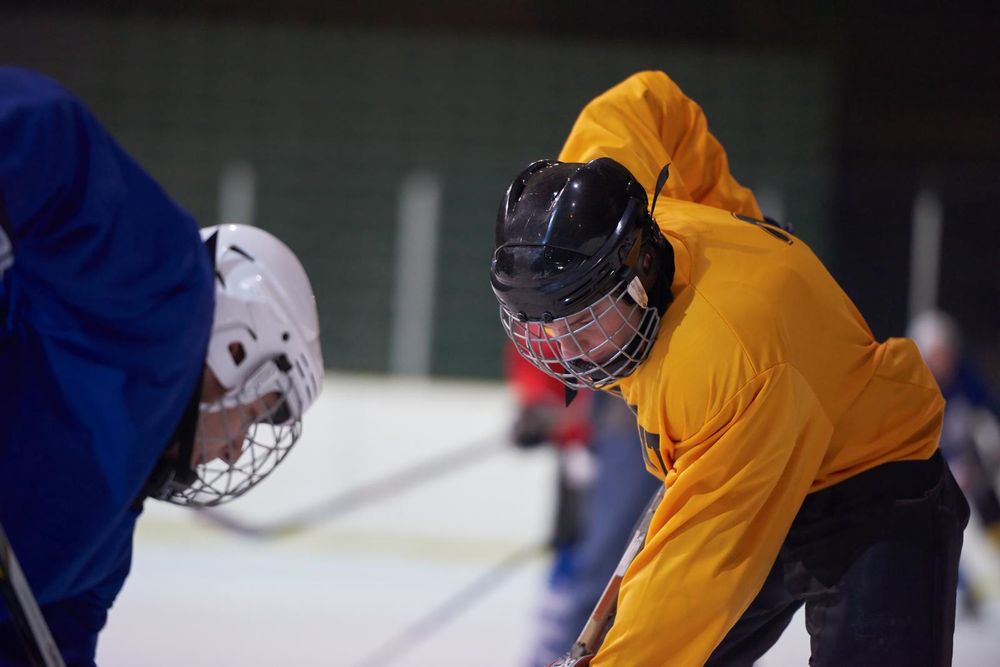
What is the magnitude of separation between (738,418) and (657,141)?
1.94ft

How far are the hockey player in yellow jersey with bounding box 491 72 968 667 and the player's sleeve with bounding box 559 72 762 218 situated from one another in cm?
11

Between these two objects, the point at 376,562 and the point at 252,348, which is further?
the point at 376,562

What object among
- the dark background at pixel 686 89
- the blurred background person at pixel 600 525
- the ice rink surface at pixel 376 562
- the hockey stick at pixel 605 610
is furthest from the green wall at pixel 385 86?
the hockey stick at pixel 605 610

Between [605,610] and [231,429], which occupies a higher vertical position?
[231,429]

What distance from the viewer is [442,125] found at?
260 inches

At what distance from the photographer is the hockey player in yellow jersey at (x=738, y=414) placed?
1.41 metres

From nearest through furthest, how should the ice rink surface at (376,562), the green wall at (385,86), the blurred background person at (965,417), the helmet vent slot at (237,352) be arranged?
the helmet vent slot at (237,352), the ice rink surface at (376,562), the blurred background person at (965,417), the green wall at (385,86)

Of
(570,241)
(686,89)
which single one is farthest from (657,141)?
(686,89)

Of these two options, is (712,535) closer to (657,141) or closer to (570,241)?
(570,241)

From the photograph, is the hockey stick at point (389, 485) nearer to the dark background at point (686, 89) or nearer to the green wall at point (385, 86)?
the dark background at point (686, 89)

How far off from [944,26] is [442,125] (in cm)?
318

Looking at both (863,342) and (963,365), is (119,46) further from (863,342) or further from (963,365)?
(863,342)

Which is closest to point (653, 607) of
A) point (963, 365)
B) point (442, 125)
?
point (963, 365)

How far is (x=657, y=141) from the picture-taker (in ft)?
5.99
